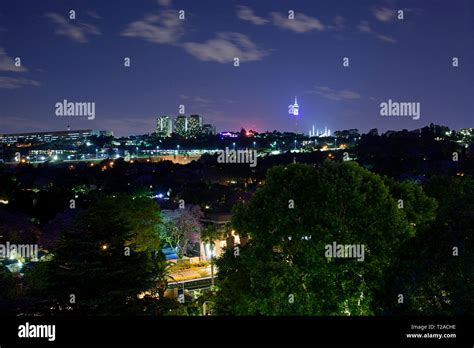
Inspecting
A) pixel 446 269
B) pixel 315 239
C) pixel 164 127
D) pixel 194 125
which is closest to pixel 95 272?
pixel 315 239

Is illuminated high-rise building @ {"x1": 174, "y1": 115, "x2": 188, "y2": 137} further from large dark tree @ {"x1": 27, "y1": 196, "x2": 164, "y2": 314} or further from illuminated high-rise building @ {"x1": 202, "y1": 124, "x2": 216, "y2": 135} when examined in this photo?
large dark tree @ {"x1": 27, "y1": 196, "x2": 164, "y2": 314}

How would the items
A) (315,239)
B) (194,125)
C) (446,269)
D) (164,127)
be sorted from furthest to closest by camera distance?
1. (164,127)
2. (194,125)
3. (315,239)
4. (446,269)

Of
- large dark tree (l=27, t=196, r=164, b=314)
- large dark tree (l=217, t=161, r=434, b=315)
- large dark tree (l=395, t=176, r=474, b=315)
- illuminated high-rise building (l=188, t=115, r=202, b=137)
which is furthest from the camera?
illuminated high-rise building (l=188, t=115, r=202, b=137)

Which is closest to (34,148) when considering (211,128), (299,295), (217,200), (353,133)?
(211,128)

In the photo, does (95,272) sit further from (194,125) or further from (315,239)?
(194,125)

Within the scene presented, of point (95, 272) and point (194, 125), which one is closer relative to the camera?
point (95, 272)

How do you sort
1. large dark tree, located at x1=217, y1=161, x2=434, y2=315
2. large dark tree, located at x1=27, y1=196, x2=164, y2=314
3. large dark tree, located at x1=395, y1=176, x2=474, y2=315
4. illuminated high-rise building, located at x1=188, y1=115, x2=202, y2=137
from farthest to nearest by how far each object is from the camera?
illuminated high-rise building, located at x1=188, y1=115, x2=202, y2=137, large dark tree, located at x1=27, y1=196, x2=164, y2=314, large dark tree, located at x1=217, y1=161, x2=434, y2=315, large dark tree, located at x1=395, y1=176, x2=474, y2=315

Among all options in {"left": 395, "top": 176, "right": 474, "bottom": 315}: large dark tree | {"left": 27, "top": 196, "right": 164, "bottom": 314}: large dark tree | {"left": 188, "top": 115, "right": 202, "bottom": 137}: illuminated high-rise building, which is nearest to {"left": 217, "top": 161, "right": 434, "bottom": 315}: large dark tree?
{"left": 395, "top": 176, "right": 474, "bottom": 315}: large dark tree

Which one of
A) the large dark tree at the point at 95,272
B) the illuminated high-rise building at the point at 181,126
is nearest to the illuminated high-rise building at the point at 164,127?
the illuminated high-rise building at the point at 181,126

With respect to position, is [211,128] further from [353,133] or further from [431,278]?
[431,278]

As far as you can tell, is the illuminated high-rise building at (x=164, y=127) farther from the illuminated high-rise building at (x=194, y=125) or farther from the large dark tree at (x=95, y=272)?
the large dark tree at (x=95, y=272)

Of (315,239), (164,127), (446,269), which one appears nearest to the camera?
(446,269)
